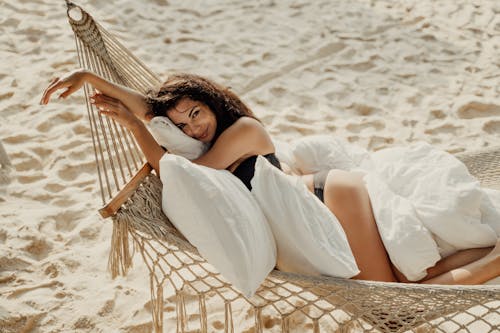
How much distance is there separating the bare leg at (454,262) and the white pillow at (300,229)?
0.70ft

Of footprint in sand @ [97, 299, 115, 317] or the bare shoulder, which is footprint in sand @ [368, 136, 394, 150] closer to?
the bare shoulder

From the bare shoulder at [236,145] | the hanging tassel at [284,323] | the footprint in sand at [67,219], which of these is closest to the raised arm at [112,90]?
the bare shoulder at [236,145]

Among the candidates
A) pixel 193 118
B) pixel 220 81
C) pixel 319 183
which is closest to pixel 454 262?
pixel 319 183

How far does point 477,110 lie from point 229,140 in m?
1.63

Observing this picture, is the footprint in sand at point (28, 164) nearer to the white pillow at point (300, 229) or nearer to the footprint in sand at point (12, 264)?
the footprint in sand at point (12, 264)

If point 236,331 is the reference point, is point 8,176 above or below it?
above

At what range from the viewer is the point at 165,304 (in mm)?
1732

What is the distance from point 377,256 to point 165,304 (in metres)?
0.70

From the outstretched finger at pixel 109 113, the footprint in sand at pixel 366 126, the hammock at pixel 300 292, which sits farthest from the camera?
the footprint in sand at pixel 366 126

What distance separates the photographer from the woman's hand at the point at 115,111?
162 centimetres

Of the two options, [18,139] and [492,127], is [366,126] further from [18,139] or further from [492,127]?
[18,139]

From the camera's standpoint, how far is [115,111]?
1.63 meters

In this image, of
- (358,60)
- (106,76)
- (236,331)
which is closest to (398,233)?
(236,331)

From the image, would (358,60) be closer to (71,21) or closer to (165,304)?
(71,21)
